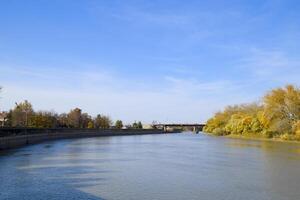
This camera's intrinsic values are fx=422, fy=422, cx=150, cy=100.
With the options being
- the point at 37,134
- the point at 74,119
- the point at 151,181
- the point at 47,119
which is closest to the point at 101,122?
the point at 74,119

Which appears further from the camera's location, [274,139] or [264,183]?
[274,139]

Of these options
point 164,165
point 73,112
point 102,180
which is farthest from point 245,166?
point 73,112

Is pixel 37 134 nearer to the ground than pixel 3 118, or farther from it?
nearer to the ground

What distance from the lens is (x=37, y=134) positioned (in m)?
78.5

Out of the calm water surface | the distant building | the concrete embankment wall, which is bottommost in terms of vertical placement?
the calm water surface

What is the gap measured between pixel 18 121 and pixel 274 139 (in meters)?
62.0

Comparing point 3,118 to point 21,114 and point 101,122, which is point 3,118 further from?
point 101,122

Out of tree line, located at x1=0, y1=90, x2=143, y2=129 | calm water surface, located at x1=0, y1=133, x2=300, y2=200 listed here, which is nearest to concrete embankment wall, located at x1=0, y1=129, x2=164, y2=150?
tree line, located at x1=0, y1=90, x2=143, y2=129

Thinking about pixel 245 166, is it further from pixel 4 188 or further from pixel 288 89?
pixel 288 89

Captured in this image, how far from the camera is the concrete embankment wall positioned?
5621 centimetres

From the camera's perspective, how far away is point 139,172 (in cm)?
2994

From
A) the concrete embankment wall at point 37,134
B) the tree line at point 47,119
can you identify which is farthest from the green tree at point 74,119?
the concrete embankment wall at point 37,134

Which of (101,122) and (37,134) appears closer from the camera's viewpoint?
(37,134)

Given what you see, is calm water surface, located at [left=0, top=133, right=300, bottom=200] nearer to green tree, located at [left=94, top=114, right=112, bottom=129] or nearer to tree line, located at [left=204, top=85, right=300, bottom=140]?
tree line, located at [left=204, top=85, right=300, bottom=140]
